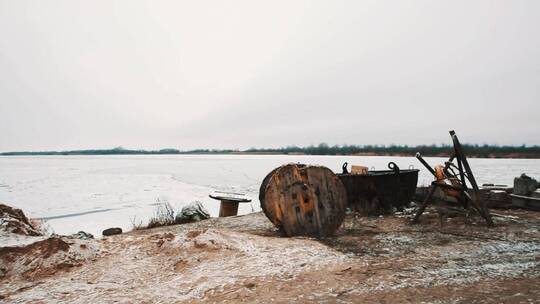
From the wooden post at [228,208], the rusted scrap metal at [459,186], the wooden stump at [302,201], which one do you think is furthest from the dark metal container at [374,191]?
the wooden post at [228,208]

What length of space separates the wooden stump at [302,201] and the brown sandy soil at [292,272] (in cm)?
54

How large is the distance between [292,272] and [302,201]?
261 centimetres

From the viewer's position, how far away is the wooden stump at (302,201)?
293 inches

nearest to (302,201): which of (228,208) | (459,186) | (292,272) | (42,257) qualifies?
(292,272)

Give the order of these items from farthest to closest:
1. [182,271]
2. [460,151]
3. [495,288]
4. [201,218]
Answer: [201,218]
[460,151]
[182,271]
[495,288]

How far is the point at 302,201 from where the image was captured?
7.49m

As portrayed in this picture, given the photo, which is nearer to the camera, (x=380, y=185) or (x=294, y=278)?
(x=294, y=278)

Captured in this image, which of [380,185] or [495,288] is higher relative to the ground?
[380,185]

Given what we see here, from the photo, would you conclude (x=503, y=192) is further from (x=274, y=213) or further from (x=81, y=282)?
(x=81, y=282)

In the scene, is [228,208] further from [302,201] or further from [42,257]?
[42,257]

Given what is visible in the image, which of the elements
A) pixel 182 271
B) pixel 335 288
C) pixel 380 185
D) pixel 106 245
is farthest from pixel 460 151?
Answer: pixel 106 245

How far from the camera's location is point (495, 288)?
4.36 m

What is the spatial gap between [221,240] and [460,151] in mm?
5711

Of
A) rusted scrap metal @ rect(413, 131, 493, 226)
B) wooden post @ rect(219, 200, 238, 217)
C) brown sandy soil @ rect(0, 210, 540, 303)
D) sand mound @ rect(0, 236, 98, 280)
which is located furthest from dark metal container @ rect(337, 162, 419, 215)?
sand mound @ rect(0, 236, 98, 280)
